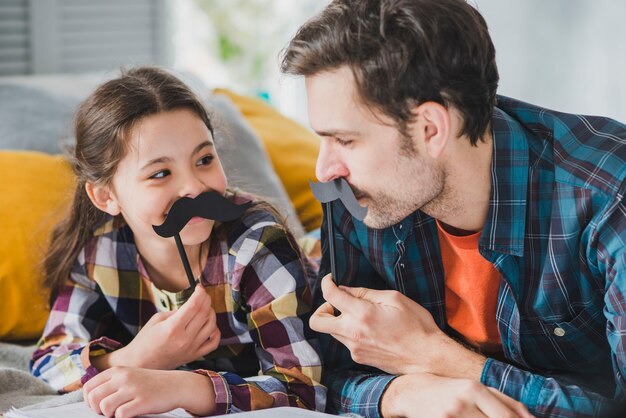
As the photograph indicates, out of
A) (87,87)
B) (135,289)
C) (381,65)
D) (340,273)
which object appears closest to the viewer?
(381,65)

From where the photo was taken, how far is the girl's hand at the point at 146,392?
1.34m

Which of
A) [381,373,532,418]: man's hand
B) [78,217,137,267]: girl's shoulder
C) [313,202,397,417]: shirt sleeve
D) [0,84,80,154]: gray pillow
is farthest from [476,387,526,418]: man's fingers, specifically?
[0,84,80,154]: gray pillow

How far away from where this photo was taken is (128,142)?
1544mm

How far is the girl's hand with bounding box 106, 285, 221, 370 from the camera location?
1481 mm

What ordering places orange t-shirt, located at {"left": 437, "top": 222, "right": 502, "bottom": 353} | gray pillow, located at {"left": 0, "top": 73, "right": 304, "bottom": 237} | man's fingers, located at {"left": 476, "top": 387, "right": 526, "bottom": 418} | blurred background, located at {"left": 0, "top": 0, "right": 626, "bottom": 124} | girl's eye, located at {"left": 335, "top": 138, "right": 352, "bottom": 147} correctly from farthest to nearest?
blurred background, located at {"left": 0, "top": 0, "right": 626, "bottom": 124} → gray pillow, located at {"left": 0, "top": 73, "right": 304, "bottom": 237} → orange t-shirt, located at {"left": 437, "top": 222, "right": 502, "bottom": 353} → girl's eye, located at {"left": 335, "top": 138, "right": 352, "bottom": 147} → man's fingers, located at {"left": 476, "top": 387, "right": 526, "bottom": 418}

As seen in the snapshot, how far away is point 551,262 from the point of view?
1391mm

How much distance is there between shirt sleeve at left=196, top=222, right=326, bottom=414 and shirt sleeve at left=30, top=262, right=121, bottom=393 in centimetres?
25

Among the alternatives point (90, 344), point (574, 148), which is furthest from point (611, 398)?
point (90, 344)

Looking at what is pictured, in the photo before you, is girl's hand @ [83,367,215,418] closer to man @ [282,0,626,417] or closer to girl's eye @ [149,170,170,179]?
man @ [282,0,626,417]

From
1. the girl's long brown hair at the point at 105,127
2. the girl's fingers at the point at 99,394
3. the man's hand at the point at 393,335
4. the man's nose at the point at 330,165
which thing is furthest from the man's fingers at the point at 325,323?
the girl's long brown hair at the point at 105,127

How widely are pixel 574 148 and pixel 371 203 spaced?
33 cm

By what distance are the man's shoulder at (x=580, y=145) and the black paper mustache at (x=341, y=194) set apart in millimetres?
306

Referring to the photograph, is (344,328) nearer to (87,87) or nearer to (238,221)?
(238,221)

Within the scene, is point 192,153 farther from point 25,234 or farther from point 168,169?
point 25,234
